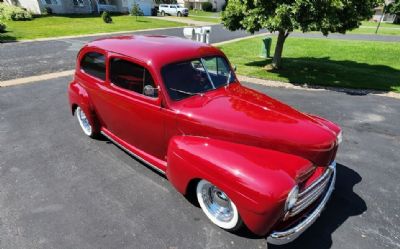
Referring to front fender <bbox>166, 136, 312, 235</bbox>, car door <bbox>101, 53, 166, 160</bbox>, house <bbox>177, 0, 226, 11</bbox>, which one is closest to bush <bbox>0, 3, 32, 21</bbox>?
car door <bbox>101, 53, 166, 160</bbox>

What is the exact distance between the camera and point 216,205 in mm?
3963

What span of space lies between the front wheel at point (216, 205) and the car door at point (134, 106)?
0.96m

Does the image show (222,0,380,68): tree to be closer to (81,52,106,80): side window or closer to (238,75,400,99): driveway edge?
(238,75,400,99): driveway edge

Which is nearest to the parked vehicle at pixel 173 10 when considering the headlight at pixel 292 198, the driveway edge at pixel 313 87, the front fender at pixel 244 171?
the driveway edge at pixel 313 87

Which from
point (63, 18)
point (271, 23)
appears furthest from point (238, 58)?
point (63, 18)

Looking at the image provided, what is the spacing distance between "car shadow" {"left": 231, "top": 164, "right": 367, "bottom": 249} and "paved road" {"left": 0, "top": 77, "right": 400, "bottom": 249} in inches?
0.5

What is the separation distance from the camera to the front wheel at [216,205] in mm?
3730

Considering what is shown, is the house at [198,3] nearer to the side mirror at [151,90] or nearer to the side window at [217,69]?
the side window at [217,69]

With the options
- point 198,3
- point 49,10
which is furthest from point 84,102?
point 198,3

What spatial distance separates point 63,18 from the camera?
3238cm

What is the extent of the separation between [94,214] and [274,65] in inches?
430

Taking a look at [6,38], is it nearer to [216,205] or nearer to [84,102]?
[84,102]

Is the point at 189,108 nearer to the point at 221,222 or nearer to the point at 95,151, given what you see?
the point at 221,222

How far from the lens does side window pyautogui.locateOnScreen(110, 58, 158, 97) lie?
14.1 ft
